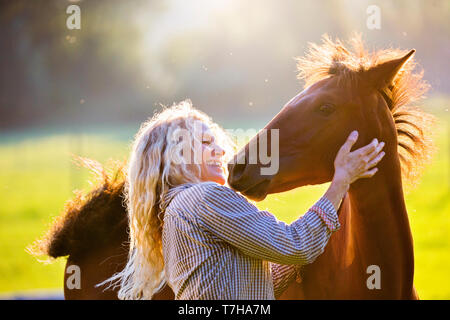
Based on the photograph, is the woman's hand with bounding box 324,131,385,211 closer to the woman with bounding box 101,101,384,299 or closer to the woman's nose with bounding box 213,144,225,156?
the woman with bounding box 101,101,384,299

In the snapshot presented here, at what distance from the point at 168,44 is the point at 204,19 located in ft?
5.02

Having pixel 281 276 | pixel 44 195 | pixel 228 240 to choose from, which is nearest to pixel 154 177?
pixel 228 240

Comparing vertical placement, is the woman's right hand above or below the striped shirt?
above

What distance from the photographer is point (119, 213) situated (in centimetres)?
248

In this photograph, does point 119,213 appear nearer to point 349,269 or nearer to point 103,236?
point 103,236

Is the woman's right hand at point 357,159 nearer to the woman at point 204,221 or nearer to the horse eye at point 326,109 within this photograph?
the woman at point 204,221

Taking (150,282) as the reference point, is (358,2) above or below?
above

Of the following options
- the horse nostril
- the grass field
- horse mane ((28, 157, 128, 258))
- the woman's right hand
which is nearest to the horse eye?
the woman's right hand

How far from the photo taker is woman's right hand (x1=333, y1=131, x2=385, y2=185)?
1580mm

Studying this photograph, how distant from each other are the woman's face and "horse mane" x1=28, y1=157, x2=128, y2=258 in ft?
3.03

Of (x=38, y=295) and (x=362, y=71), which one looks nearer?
(x=362, y=71)

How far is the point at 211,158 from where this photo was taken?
1680 millimetres

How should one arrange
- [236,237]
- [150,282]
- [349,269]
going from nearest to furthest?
[236,237], [150,282], [349,269]
